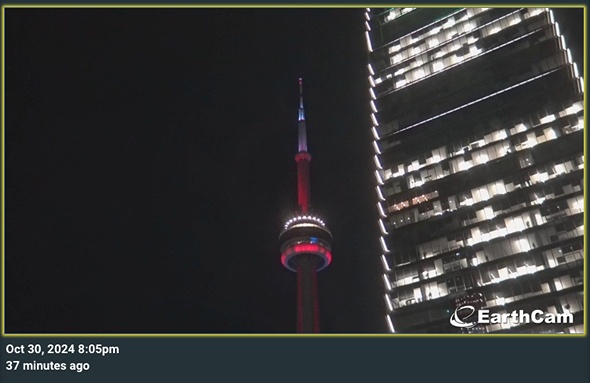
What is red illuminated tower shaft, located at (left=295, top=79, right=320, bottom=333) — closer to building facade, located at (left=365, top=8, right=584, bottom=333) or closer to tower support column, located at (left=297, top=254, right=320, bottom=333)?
tower support column, located at (left=297, top=254, right=320, bottom=333)

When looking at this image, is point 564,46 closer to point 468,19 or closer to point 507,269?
point 468,19

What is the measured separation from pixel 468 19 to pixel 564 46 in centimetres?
2436

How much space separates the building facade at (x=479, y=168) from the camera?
103750 millimetres

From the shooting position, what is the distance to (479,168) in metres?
119

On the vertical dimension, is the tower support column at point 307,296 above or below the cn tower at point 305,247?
below

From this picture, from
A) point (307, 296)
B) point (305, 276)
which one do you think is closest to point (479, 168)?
point (305, 276)

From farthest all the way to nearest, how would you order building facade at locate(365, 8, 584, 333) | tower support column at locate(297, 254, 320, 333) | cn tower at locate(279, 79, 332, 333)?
cn tower at locate(279, 79, 332, 333)
building facade at locate(365, 8, 584, 333)
tower support column at locate(297, 254, 320, 333)

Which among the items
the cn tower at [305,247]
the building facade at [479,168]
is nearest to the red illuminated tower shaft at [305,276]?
the cn tower at [305,247]

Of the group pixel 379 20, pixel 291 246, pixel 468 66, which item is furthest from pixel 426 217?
pixel 379 20

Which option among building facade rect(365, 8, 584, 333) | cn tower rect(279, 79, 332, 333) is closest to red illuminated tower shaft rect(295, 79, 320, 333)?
cn tower rect(279, 79, 332, 333)

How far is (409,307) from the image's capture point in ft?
363

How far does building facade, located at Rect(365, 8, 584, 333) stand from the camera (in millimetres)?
103750

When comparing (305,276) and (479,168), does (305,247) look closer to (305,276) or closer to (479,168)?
(305,276)

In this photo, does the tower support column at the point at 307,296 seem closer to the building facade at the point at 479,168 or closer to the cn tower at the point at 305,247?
the cn tower at the point at 305,247
